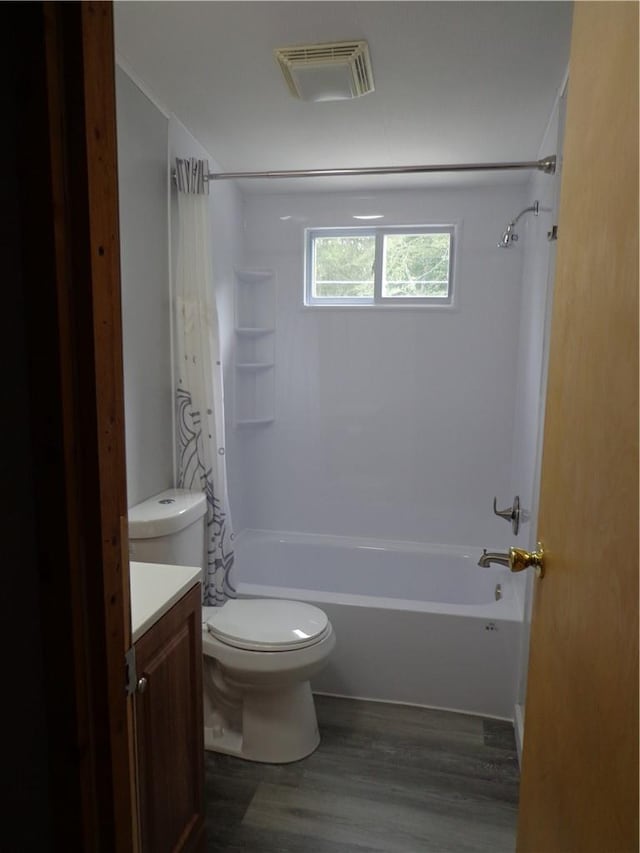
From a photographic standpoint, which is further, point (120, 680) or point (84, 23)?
point (120, 680)

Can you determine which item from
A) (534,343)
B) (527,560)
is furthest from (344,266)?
(527,560)

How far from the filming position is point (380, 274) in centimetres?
310

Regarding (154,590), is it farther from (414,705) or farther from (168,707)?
(414,705)

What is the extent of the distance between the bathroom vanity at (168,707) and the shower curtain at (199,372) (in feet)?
2.66

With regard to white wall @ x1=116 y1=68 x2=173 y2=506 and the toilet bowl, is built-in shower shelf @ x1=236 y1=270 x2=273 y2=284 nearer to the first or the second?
white wall @ x1=116 y1=68 x2=173 y2=506

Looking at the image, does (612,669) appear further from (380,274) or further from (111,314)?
(380,274)

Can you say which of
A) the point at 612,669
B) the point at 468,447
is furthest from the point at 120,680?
the point at 468,447

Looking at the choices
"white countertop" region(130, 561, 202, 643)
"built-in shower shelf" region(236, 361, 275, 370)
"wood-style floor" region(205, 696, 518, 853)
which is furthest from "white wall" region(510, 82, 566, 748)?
"built-in shower shelf" region(236, 361, 275, 370)

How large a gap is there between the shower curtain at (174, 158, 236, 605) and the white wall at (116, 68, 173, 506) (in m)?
0.06

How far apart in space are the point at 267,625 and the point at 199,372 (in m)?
1.02

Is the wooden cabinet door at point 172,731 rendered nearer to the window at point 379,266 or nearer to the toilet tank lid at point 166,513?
the toilet tank lid at point 166,513

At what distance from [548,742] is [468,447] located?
219cm

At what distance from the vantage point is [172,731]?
1.31 meters

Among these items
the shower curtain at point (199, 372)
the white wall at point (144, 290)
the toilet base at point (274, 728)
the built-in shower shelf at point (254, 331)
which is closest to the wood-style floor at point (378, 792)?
the toilet base at point (274, 728)
